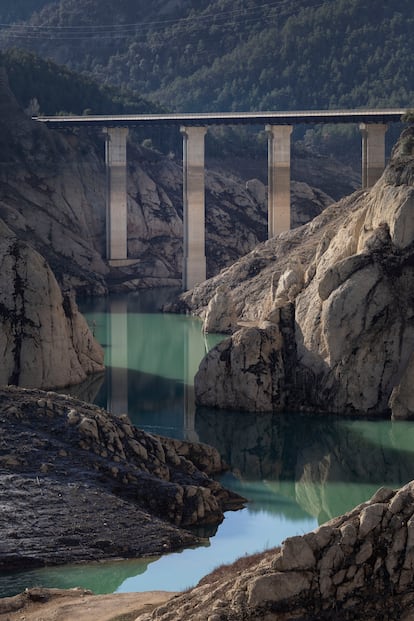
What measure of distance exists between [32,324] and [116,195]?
63.9 m

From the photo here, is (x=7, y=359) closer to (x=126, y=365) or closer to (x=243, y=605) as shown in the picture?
(x=126, y=365)

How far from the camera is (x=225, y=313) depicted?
81312 mm

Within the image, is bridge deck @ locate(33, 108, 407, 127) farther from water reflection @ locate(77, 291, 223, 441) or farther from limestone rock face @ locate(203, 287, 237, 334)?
limestone rock face @ locate(203, 287, 237, 334)

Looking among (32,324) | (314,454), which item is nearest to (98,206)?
(32,324)

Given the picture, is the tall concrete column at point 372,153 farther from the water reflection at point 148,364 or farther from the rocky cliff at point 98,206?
the rocky cliff at point 98,206

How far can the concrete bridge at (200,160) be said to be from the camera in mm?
108438

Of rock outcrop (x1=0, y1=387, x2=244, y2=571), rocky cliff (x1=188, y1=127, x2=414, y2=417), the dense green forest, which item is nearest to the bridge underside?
the dense green forest

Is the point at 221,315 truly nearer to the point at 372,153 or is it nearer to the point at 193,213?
the point at 372,153

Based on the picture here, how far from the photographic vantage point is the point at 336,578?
2661 cm

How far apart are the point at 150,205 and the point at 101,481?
88543 millimetres

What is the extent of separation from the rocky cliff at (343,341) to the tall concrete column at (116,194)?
6069 cm

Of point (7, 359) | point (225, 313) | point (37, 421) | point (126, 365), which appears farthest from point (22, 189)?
point (37, 421)

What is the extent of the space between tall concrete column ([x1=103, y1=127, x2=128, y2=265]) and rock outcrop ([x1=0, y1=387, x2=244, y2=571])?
252 ft

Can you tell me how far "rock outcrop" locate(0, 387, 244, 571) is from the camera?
37.0 m
